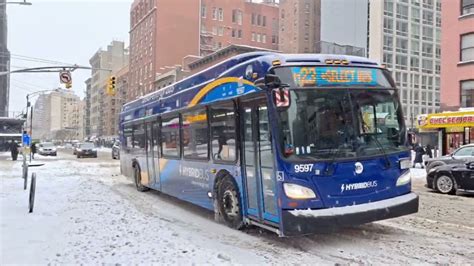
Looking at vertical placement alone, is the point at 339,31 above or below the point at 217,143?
above

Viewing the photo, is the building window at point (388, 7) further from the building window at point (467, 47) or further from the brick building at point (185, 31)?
the building window at point (467, 47)

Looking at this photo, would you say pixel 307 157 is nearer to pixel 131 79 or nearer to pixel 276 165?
pixel 276 165

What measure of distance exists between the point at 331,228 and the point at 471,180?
345 inches

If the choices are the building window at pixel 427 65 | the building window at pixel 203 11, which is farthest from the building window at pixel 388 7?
the building window at pixel 203 11

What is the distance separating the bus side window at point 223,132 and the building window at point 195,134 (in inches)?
15.6

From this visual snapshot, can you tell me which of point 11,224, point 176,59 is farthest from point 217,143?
point 176,59

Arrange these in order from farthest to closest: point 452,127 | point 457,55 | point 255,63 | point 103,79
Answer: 1. point 103,79
2. point 457,55
3. point 452,127
4. point 255,63

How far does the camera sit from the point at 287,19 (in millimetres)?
100812

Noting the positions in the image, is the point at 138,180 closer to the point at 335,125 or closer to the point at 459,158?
the point at 335,125

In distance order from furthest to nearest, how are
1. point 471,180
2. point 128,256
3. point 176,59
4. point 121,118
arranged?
point 176,59 < point 121,118 < point 471,180 < point 128,256

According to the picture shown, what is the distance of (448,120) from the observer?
99.6 ft

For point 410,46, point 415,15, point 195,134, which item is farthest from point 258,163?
point 415,15

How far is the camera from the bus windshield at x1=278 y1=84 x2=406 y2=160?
655 centimetres

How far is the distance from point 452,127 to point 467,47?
6.87 m
